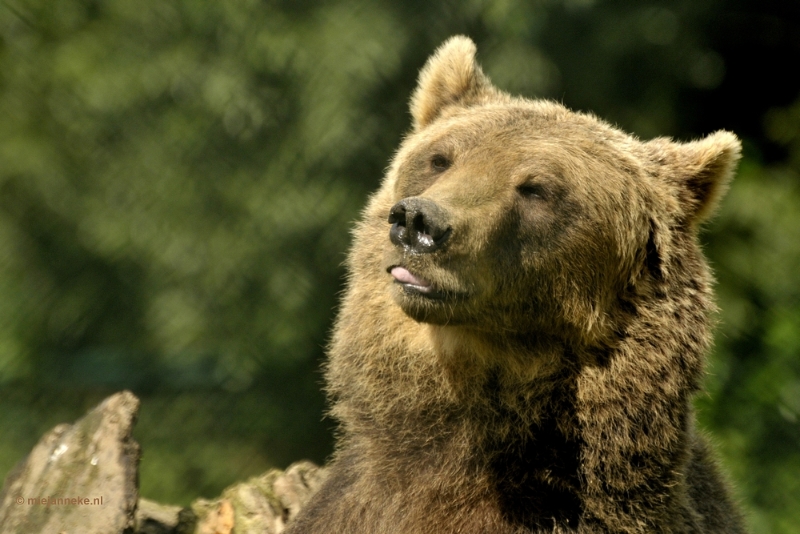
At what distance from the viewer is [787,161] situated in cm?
734

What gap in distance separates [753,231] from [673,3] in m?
1.81

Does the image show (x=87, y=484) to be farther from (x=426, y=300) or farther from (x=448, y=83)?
(x=448, y=83)

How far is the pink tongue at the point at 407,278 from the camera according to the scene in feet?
10.4

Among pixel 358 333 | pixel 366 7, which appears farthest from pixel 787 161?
pixel 358 333

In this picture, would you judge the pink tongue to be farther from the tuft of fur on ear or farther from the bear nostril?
the tuft of fur on ear

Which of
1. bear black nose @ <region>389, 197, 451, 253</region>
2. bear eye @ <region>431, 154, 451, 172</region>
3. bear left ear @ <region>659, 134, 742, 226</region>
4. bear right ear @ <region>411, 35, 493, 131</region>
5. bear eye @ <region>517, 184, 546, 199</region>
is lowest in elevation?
bear black nose @ <region>389, 197, 451, 253</region>

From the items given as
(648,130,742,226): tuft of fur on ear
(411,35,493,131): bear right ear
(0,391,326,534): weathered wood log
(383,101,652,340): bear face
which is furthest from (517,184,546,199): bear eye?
(0,391,326,534): weathered wood log

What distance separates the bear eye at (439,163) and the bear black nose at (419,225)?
0.53m

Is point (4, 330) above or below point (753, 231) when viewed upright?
below

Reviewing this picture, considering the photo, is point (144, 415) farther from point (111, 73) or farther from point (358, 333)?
point (358, 333)

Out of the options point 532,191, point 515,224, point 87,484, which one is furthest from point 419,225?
point 87,484

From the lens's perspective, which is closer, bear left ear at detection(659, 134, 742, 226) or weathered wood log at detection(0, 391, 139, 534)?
bear left ear at detection(659, 134, 742, 226)

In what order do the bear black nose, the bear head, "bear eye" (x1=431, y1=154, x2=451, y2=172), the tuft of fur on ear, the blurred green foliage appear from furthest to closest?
1. the blurred green foliage
2. the tuft of fur on ear
3. "bear eye" (x1=431, y1=154, x2=451, y2=172)
4. the bear head
5. the bear black nose

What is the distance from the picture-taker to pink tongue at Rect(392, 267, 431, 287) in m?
3.17
